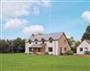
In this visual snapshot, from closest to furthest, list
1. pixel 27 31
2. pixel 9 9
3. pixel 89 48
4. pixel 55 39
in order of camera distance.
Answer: pixel 9 9
pixel 27 31
pixel 89 48
pixel 55 39

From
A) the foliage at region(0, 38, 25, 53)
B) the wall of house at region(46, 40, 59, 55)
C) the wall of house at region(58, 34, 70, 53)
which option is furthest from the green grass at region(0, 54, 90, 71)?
the wall of house at region(46, 40, 59, 55)

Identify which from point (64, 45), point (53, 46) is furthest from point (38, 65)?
point (53, 46)

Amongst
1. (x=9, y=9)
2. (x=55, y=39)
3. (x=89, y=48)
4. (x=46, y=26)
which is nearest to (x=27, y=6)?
(x=9, y=9)

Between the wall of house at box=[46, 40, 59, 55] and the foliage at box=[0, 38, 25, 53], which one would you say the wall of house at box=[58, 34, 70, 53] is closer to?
the wall of house at box=[46, 40, 59, 55]

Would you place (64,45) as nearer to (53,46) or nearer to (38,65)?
(53,46)

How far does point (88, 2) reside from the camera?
6910mm

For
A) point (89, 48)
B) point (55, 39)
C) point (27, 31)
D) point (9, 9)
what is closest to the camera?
point (9, 9)

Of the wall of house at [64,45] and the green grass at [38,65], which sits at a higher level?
the wall of house at [64,45]

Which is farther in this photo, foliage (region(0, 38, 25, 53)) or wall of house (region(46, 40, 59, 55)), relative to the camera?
wall of house (region(46, 40, 59, 55))

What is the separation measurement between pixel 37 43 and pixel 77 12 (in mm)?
14718

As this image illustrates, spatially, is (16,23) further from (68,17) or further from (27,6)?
(68,17)

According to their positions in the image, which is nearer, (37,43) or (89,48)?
(89,48)

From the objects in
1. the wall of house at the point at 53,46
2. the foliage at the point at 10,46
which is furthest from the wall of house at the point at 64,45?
the foliage at the point at 10,46

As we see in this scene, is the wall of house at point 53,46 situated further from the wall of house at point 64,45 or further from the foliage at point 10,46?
the foliage at point 10,46
